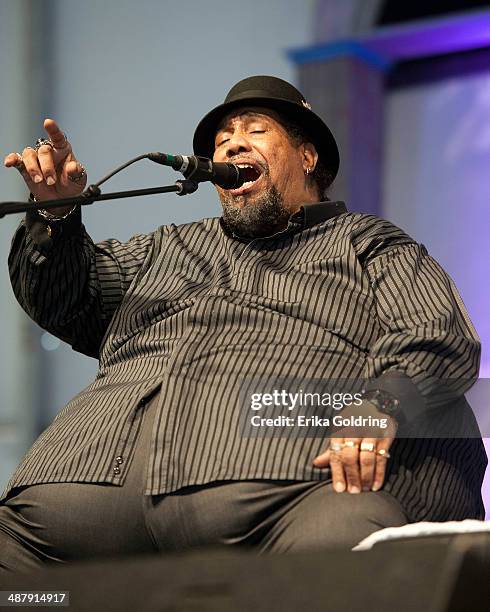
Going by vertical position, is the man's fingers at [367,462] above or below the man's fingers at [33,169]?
below

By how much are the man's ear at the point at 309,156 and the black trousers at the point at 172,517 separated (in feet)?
2.80

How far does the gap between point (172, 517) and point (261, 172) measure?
92cm

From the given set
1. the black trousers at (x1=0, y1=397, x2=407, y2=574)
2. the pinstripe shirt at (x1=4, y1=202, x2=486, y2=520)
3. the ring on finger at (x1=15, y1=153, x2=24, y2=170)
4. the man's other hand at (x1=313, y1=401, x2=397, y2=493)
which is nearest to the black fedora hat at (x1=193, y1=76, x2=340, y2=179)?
the pinstripe shirt at (x1=4, y1=202, x2=486, y2=520)

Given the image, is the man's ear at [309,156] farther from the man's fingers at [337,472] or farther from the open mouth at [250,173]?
the man's fingers at [337,472]

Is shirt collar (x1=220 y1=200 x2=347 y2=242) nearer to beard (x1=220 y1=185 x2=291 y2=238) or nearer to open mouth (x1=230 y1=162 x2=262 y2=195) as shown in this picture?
beard (x1=220 y1=185 x2=291 y2=238)

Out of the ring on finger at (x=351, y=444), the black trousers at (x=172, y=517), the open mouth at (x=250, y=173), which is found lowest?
the black trousers at (x=172, y=517)

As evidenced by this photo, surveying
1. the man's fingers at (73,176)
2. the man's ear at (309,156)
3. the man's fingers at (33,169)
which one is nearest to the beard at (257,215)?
the man's ear at (309,156)

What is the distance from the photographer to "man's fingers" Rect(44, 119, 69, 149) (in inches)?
82.6

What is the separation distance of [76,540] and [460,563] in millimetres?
961

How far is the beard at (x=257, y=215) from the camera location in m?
2.41

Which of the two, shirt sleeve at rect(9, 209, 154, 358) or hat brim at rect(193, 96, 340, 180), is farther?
hat brim at rect(193, 96, 340, 180)

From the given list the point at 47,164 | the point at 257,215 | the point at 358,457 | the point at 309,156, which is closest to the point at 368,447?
the point at 358,457

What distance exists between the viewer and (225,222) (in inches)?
96.9

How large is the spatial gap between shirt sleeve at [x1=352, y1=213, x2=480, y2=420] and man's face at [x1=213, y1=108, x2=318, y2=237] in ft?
0.96
